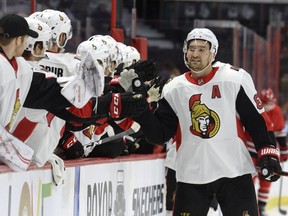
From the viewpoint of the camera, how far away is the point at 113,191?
4.73 metres

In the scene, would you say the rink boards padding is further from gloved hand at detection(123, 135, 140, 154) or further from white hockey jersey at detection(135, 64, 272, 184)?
white hockey jersey at detection(135, 64, 272, 184)

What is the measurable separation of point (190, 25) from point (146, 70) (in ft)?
19.5

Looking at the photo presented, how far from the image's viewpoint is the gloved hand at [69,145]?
450 cm

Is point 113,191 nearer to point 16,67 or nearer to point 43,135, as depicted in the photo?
point 43,135

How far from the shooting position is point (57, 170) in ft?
12.8

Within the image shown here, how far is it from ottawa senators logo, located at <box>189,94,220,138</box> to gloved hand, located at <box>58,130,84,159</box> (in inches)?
23.2

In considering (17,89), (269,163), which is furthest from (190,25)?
(17,89)

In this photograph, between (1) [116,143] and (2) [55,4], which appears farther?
(2) [55,4]

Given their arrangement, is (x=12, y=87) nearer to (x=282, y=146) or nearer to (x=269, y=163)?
(x=269, y=163)

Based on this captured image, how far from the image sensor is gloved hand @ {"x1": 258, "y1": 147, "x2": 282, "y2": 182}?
414cm

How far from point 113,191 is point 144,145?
1123mm

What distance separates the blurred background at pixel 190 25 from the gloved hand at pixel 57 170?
128cm

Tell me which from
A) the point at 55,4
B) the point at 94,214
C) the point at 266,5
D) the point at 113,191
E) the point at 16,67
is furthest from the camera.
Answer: the point at 266,5

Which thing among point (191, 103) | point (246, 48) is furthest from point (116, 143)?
point (246, 48)
